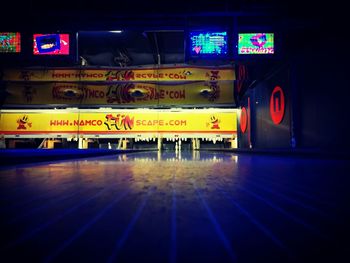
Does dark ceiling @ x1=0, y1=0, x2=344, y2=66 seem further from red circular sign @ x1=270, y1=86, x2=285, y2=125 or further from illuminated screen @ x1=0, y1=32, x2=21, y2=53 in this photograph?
red circular sign @ x1=270, y1=86, x2=285, y2=125

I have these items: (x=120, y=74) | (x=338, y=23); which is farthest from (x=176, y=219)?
(x=120, y=74)

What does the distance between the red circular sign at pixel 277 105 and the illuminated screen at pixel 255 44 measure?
64.8 inches

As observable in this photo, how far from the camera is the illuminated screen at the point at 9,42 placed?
688 cm

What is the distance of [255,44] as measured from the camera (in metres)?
6.78

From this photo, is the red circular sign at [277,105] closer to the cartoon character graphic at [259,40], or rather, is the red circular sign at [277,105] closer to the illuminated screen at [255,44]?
the illuminated screen at [255,44]

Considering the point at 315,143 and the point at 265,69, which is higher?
the point at 265,69

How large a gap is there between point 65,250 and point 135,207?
0.50 m

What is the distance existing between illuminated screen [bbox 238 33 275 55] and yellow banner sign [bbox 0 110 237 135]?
202 inches

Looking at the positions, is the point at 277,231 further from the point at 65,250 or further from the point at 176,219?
the point at 65,250

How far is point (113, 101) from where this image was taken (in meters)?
11.8

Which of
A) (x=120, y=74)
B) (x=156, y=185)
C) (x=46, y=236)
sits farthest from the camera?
(x=120, y=74)

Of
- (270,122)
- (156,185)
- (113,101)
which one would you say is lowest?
(156,185)

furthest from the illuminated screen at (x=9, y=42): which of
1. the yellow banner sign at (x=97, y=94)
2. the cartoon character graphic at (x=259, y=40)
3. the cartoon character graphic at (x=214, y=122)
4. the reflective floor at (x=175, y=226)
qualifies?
the cartoon character graphic at (x=214, y=122)

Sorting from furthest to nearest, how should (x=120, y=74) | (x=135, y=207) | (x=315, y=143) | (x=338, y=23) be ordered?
(x=120, y=74) → (x=315, y=143) → (x=338, y=23) → (x=135, y=207)
